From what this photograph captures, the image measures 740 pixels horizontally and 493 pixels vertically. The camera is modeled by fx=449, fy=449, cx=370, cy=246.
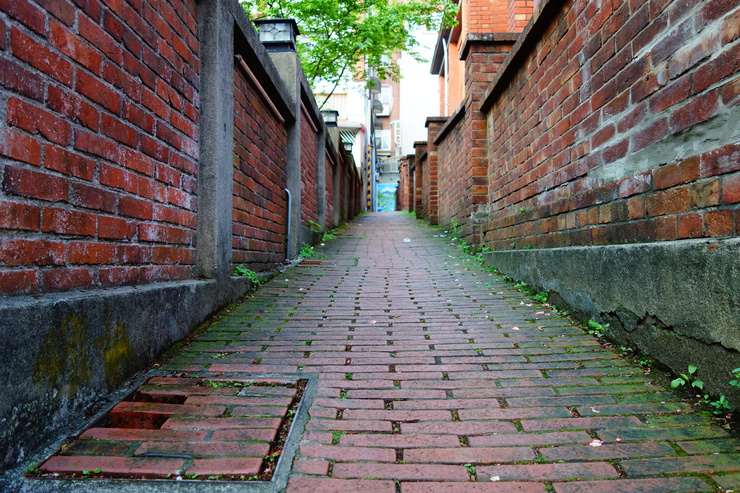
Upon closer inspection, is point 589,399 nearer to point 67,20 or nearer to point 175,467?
point 175,467

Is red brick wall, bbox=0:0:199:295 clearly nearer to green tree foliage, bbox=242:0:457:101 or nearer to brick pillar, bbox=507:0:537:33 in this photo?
brick pillar, bbox=507:0:537:33

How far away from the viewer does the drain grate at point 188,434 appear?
4.74 feet

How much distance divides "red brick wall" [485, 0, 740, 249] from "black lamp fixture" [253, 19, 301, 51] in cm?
291

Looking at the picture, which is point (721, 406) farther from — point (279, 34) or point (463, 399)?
point (279, 34)

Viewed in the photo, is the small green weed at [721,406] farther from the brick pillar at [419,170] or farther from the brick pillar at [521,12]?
the brick pillar at [419,170]

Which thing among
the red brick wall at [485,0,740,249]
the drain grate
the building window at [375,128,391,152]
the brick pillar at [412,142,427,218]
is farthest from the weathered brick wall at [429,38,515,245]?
the building window at [375,128,391,152]

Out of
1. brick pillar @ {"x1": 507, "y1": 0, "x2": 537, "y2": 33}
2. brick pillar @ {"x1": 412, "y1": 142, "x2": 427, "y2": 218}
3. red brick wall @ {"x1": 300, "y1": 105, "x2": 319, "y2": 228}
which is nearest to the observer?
red brick wall @ {"x1": 300, "y1": 105, "x2": 319, "y2": 228}

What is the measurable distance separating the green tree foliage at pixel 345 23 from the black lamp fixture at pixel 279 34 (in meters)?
3.39

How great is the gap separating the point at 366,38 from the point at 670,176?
8502 mm

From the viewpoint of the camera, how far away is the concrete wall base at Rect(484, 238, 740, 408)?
5.66ft

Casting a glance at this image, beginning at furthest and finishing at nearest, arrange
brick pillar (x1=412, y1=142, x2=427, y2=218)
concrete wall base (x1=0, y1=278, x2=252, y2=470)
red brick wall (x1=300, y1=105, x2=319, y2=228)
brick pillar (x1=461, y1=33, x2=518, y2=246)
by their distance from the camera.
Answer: brick pillar (x1=412, y1=142, x2=427, y2=218) < red brick wall (x1=300, y1=105, x2=319, y2=228) < brick pillar (x1=461, y1=33, x2=518, y2=246) < concrete wall base (x1=0, y1=278, x2=252, y2=470)

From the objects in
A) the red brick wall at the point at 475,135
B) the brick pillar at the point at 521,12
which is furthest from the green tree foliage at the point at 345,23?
the red brick wall at the point at 475,135

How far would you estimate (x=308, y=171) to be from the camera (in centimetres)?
675

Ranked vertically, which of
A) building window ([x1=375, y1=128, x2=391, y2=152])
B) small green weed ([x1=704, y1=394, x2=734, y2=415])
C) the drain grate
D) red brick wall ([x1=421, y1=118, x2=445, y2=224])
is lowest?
the drain grate
